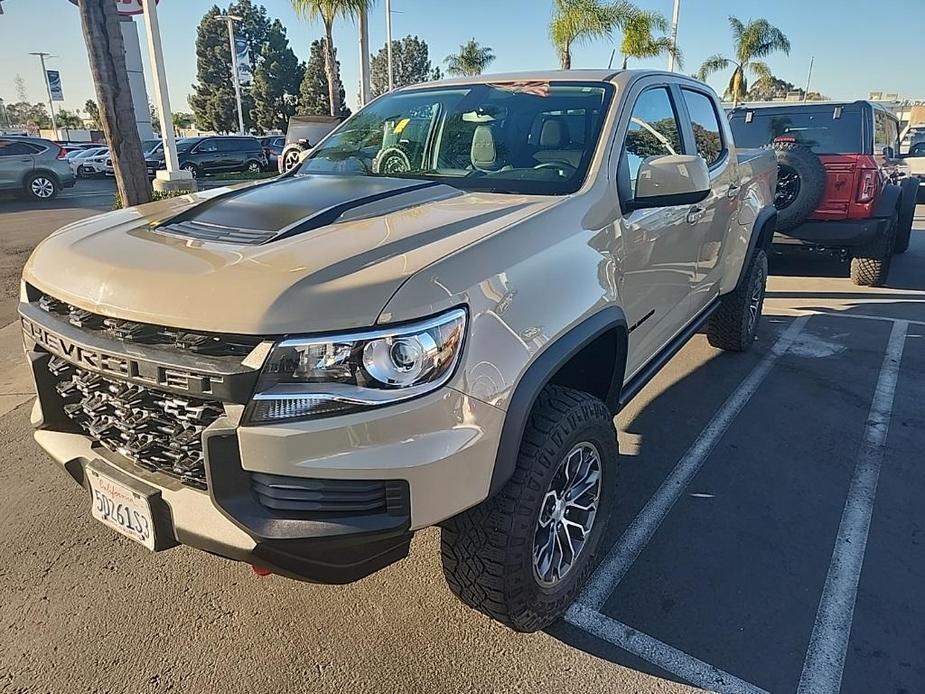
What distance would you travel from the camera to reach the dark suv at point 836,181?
663 cm

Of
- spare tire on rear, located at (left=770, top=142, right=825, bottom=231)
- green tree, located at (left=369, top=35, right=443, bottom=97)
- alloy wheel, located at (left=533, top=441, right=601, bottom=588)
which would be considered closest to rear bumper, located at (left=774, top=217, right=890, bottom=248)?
spare tire on rear, located at (left=770, top=142, right=825, bottom=231)

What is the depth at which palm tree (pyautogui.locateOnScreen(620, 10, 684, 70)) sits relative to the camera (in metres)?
22.0

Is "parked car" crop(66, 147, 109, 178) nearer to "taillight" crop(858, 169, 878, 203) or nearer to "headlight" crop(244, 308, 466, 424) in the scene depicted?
"taillight" crop(858, 169, 878, 203)

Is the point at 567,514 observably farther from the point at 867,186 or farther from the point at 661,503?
the point at 867,186

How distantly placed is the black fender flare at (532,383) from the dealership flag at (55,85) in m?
65.0

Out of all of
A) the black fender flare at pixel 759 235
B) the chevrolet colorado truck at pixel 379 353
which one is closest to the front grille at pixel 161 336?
the chevrolet colorado truck at pixel 379 353

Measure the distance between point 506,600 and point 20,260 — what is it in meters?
9.30

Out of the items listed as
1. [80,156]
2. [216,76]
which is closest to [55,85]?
[216,76]

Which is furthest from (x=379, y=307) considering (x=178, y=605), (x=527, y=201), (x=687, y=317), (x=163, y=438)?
(x=687, y=317)

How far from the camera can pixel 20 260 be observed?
8.89 metres

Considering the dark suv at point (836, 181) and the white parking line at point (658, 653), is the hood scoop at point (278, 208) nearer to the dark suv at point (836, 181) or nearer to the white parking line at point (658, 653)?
the white parking line at point (658, 653)

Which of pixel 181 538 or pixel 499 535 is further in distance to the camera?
pixel 499 535

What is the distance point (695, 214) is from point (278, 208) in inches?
86.7

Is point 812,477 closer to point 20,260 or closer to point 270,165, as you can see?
point 20,260
